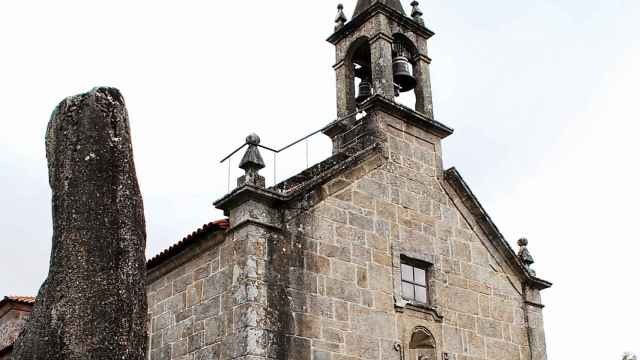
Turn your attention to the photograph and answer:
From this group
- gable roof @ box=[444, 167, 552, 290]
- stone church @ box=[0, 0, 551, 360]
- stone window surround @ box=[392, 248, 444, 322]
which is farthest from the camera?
gable roof @ box=[444, 167, 552, 290]

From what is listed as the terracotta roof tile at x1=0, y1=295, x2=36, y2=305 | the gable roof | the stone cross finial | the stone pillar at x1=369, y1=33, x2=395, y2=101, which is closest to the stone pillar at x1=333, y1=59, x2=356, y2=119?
the stone pillar at x1=369, y1=33, x2=395, y2=101

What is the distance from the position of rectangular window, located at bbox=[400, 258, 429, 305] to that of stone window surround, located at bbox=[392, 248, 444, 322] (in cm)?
6

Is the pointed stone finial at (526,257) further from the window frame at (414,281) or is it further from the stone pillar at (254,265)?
the stone pillar at (254,265)

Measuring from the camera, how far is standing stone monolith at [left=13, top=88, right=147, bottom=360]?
12.0ft

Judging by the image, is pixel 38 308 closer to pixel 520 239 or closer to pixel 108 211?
pixel 108 211

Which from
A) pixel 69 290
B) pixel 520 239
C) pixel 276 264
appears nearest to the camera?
pixel 69 290

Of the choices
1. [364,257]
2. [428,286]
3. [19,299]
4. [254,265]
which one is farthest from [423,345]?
[19,299]

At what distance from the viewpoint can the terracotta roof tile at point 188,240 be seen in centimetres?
1024

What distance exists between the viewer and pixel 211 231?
10.5 m

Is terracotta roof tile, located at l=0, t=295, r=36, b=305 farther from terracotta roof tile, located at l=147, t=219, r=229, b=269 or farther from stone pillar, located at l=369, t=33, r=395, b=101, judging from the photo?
stone pillar, located at l=369, t=33, r=395, b=101

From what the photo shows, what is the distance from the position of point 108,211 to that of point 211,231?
6652 mm

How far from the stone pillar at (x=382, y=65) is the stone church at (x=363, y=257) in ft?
0.08

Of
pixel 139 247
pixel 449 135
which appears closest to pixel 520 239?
pixel 449 135

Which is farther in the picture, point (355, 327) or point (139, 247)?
point (355, 327)
